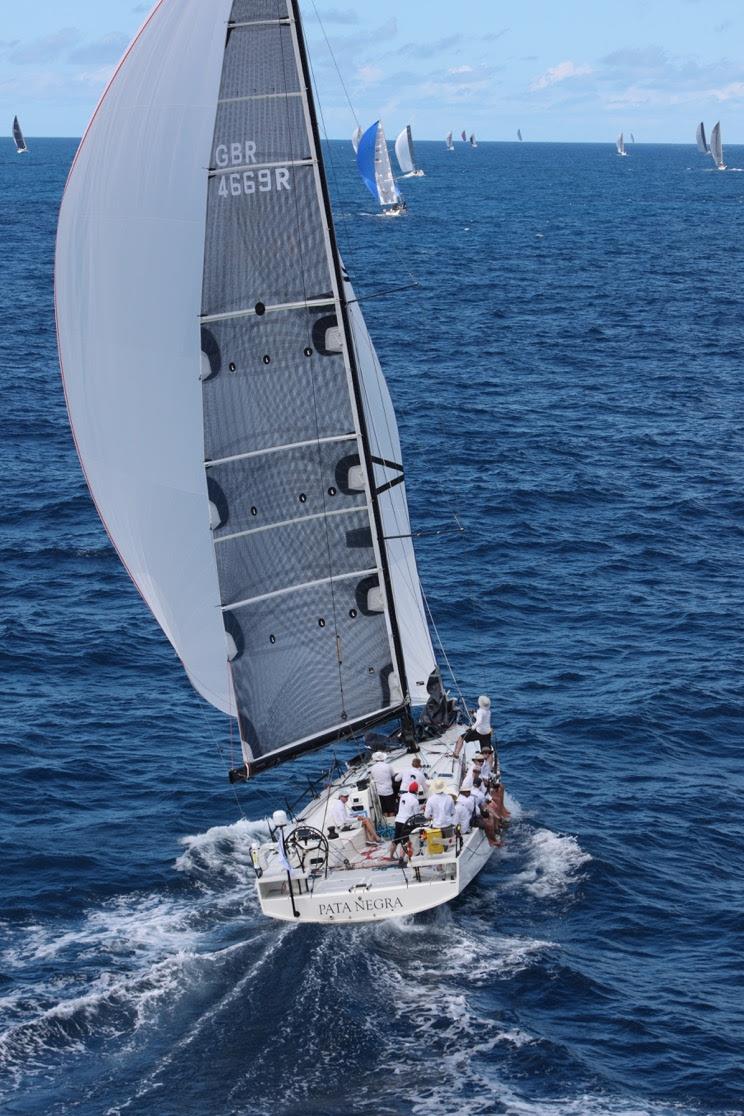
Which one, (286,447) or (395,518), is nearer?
(286,447)

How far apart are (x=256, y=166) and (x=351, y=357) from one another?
12.6 feet

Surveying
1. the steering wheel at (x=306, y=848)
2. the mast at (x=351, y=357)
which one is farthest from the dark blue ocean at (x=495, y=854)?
the mast at (x=351, y=357)

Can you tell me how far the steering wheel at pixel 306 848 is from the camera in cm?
2583

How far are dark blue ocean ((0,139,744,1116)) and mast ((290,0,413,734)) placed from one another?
4.70m

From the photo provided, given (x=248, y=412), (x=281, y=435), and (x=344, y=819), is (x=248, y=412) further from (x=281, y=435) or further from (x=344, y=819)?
(x=344, y=819)

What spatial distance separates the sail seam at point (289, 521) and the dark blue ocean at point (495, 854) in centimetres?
676

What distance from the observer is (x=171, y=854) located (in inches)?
1136

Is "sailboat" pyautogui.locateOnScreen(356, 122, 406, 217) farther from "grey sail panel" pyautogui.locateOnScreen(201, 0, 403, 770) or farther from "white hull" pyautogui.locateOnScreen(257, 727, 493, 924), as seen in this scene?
"white hull" pyautogui.locateOnScreen(257, 727, 493, 924)

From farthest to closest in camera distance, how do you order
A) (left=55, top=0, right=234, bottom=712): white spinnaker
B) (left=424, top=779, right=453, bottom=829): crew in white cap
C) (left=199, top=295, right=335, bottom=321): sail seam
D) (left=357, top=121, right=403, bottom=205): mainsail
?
→ (left=357, top=121, right=403, bottom=205): mainsail, (left=424, top=779, right=453, bottom=829): crew in white cap, (left=199, top=295, right=335, bottom=321): sail seam, (left=55, top=0, right=234, bottom=712): white spinnaker

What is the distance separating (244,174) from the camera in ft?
82.6

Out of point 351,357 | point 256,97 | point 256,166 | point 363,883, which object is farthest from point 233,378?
point 363,883

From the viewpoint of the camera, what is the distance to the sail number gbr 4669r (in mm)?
24984

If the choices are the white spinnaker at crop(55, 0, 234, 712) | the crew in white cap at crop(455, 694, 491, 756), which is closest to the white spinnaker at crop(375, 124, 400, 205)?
the crew in white cap at crop(455, 694, 491, 756)

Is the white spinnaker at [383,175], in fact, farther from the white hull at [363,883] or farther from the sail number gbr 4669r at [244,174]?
the white hull at [363,883]
